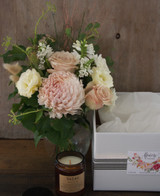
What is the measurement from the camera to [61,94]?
749 millimetres

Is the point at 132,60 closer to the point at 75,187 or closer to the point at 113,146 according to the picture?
the point at 113,146

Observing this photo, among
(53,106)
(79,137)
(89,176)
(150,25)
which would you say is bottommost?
(89,176)

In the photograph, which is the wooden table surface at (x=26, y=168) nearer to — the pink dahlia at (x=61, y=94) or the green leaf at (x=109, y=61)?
the pink dahlia at (x=61, y=94)

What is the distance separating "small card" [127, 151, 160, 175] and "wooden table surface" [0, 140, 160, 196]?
0.08 m

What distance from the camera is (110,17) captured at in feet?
3.41

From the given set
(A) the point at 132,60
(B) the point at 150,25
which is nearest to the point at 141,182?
(A) the point at 132,60

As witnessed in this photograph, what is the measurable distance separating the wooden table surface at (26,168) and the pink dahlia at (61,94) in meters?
0.26

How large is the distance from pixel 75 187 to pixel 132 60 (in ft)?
1.84

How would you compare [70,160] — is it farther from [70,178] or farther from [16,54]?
[16,54]

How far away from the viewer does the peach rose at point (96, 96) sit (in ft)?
2.62

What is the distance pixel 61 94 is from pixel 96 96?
0.37ft

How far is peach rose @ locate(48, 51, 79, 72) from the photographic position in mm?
802

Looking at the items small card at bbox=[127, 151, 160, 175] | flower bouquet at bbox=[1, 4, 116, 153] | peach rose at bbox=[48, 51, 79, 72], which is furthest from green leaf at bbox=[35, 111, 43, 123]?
small card at bbox=[127, 151, 160, 175]

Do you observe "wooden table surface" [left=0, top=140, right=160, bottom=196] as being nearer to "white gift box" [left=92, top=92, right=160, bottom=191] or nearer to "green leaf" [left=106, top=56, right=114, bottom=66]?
"white gift box" [left=92, top=92, right=160, bottom=191]
